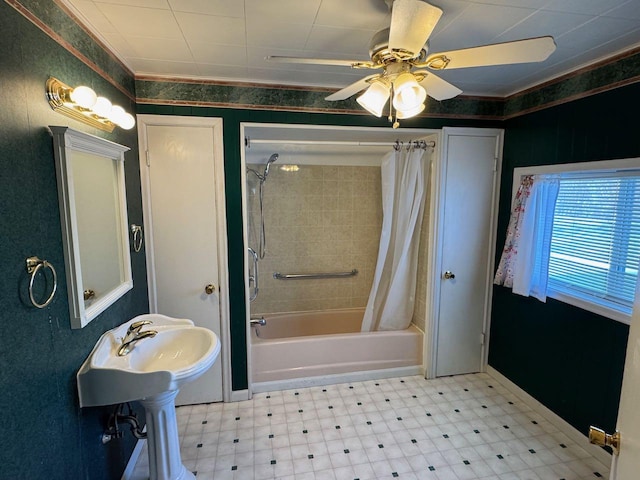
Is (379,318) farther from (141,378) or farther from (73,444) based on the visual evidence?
(73,444)

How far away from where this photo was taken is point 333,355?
293 cm

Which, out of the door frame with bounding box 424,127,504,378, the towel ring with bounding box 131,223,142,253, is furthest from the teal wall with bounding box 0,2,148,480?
the door frame with bounding box 424,127,504,378

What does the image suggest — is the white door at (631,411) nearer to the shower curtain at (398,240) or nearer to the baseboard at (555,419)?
the baseboard at (555,419)

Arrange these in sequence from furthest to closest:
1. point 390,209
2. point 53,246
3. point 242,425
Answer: point 390,209 → point 242,425 → point 53,246

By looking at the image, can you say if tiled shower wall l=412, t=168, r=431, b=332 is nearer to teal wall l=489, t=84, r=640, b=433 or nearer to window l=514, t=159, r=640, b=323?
teal wall l=489, t=84, r=640, b=433

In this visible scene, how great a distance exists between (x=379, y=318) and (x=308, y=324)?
0.81 metres

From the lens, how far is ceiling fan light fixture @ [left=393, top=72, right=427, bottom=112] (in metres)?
1.30

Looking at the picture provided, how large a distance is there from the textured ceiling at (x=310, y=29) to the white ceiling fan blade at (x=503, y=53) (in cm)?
26

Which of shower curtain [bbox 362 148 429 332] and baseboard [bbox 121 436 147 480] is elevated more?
shower curtain [bbox 362 148 429 332]

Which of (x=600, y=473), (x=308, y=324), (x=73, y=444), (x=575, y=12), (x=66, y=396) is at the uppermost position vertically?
(x=575, y=12)

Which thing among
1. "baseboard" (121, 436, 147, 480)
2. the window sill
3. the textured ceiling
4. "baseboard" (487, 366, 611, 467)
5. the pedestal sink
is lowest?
"baseboard" (121, 436, 147, 480)

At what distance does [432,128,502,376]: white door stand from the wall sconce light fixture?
2.29 m

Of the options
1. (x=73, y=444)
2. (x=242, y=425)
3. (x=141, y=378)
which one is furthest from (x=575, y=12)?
(x=242, y=425)

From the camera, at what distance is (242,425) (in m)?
2.38
